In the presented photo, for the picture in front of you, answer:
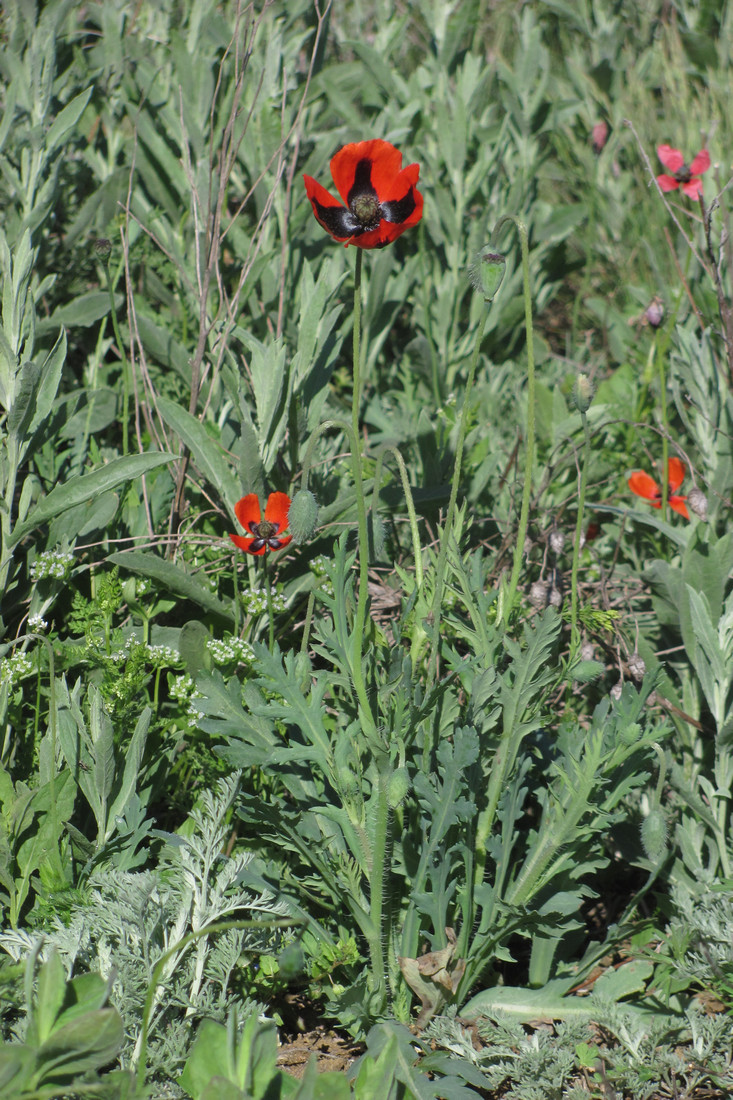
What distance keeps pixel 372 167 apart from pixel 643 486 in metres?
1.37

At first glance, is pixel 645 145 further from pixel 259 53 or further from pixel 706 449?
pixel 706 449

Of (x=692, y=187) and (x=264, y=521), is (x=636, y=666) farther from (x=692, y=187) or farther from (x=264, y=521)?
(x=692, y=187)

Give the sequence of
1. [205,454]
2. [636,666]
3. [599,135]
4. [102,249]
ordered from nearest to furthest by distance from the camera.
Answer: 1. [636,666]
2. [102,249]
3. [205,454]
4. [599,135]

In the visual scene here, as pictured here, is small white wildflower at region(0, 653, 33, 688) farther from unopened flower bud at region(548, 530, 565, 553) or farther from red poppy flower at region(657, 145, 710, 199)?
red poppy flower at region(657, 145, 710, 199)

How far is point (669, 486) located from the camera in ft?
9.10

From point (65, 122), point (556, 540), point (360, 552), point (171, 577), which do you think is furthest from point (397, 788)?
point (65, 122)

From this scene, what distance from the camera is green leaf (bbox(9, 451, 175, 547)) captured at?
2.20 m

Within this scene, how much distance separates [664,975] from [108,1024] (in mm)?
1203

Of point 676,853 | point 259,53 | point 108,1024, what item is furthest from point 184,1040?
point 259,53

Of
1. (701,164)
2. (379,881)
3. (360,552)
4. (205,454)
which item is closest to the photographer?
(360,552)

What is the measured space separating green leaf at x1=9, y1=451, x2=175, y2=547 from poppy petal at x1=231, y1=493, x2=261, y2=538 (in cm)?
20

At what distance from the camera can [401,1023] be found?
1751mm

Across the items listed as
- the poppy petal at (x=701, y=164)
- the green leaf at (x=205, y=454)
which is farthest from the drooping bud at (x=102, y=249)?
the poppy petal at (x=701, y=164)

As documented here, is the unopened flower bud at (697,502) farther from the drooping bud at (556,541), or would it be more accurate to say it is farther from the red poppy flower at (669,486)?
the drooping bud at (556,541)
